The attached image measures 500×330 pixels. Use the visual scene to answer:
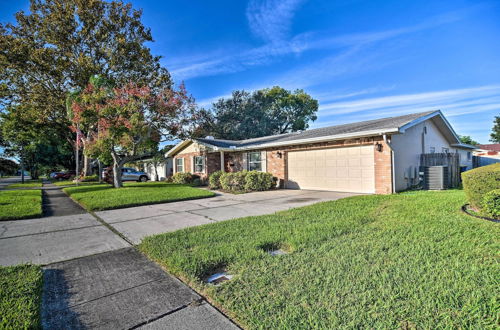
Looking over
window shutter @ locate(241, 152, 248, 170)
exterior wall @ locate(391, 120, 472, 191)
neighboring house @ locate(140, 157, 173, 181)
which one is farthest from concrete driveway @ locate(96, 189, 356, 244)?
neighboring house @ locate(140, 157, 173, 181)

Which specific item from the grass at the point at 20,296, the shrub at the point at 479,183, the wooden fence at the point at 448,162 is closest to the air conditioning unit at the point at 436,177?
the wooden fence at the point at 448,162

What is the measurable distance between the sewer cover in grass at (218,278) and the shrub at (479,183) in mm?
5880

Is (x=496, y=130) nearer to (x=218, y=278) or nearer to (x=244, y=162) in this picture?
(x=244, y=162)

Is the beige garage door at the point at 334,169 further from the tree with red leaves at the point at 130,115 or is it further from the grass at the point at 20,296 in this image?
the grass at the point at 20,296

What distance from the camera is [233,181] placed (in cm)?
1351

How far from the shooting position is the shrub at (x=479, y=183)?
534cm

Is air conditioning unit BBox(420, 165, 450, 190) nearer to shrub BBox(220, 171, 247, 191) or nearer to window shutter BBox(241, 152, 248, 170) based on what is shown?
shrub BBox(220, 171, 247, 191)

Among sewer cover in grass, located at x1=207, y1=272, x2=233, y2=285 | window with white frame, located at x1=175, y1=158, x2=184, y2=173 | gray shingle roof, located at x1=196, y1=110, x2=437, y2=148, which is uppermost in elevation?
gray shingle roof, located at x1=196, y1=110, x2=437, y2=148

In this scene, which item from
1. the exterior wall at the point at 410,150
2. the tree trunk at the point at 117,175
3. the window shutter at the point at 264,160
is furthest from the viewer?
the tree trunk at the point at 117,175

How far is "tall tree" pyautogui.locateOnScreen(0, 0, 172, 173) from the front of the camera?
1686 centimetres

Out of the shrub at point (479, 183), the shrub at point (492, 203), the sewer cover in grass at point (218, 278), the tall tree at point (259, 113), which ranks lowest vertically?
the sewer cover in grass at point (218, 278)

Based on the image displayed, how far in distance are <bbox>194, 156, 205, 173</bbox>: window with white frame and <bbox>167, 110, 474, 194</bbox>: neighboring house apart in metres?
2.24

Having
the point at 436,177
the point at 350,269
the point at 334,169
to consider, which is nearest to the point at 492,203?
the point at 350,269

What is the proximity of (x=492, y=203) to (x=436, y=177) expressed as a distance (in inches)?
230
